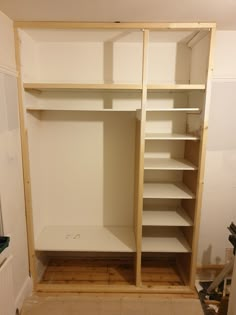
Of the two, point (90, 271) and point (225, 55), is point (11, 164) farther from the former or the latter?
point (225, 55)

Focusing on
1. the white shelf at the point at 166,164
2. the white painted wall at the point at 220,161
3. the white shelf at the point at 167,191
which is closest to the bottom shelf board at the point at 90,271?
the white painted wall at the point at 220,161

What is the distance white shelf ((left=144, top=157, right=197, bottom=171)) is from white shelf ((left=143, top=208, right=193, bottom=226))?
54 cm

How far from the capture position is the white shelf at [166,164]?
78.4 inches

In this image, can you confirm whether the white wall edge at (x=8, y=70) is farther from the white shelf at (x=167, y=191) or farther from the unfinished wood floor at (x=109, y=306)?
the unfinished wood floor at (x=109, y=306)

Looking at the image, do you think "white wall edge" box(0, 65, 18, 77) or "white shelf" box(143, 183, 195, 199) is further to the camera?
"white shelf" box(143, 183, 195, 199)

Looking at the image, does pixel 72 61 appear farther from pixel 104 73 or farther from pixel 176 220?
pixel 176 220

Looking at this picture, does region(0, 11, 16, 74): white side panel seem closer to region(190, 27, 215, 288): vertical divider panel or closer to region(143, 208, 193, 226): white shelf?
region(190, 27, 215, 288): vertical divider panel

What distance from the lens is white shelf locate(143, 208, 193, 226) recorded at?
6.97ft

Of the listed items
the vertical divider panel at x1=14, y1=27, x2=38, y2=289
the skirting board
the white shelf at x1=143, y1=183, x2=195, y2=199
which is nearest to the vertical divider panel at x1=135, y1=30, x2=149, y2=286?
the white shelf at x1=143, y1=183, x2=195, y2=199

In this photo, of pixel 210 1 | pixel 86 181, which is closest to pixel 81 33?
pixel 210 1

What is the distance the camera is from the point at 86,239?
2.33 metres

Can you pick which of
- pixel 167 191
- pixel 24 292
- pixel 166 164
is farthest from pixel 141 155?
pixel 24 292

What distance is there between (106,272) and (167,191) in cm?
111

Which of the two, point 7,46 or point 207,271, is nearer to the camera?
point 7,46
